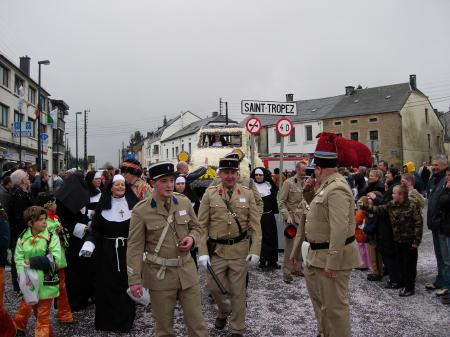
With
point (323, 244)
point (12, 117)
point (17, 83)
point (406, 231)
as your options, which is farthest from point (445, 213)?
point (17, 83)

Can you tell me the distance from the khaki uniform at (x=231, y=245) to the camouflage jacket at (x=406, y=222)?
271cm

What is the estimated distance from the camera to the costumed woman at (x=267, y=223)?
8.17 meters

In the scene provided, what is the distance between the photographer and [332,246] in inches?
144

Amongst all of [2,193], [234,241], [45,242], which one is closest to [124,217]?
[45,242]

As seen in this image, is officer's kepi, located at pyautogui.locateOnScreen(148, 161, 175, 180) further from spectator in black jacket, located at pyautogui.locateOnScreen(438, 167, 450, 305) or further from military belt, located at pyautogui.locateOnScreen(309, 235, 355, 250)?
spectator in black jacket, located at pyautogui.locateOnScreen(438, 167, 450, 305)

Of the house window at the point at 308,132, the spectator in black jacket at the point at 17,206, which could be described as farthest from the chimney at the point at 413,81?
the spectator in black jacket at the point at 17,206

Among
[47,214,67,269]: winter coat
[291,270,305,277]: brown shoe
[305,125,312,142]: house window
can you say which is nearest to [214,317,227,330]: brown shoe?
[47,214,67,269]: winter coat

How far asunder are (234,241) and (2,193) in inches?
188

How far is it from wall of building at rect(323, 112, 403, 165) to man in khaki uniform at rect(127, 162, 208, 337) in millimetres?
40516

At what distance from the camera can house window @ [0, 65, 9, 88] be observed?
100.0ft

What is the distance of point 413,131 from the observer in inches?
1757

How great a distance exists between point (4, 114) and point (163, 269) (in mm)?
32847

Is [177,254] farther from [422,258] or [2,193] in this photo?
[422,258]

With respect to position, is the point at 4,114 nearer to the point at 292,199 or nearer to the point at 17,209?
the point at 17,209
